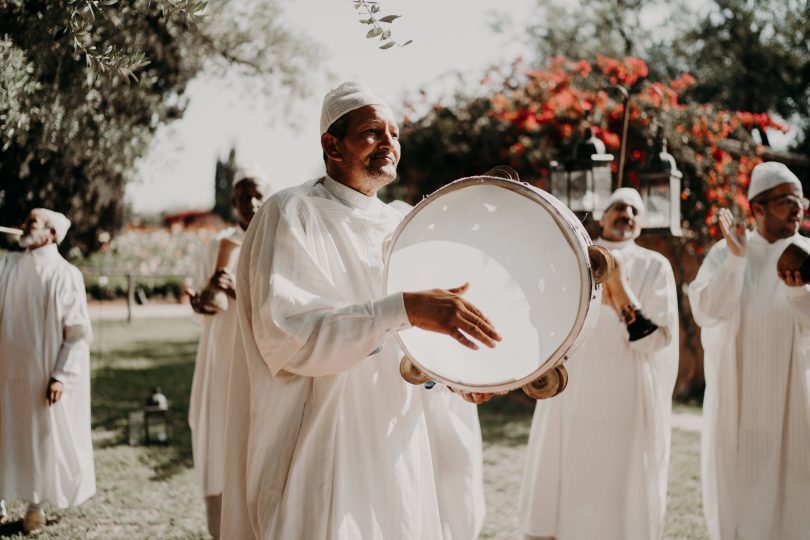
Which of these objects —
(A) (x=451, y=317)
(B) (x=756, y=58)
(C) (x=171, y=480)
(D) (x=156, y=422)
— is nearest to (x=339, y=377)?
(A) (x=451, y=317)

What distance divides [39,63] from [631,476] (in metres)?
4.38

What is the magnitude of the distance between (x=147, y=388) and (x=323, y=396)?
9.96 metres

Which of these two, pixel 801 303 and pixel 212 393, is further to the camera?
pixel 212 393

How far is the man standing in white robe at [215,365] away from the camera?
14.9 ft

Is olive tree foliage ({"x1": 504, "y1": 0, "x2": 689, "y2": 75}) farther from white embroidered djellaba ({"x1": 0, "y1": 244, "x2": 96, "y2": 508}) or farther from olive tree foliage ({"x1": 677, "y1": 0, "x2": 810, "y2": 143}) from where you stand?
white embroidered djellaba ({"x1": 0, "y1": 244, "x2": 96, "y2": 508})

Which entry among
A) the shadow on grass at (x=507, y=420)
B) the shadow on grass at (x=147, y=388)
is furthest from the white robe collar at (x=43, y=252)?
the shadow on grass at (x=507, y=420)

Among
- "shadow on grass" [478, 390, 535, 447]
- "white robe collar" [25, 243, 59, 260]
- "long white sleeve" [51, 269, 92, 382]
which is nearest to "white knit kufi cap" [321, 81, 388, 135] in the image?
"long white sleeve" [51, 269, 92, 382]

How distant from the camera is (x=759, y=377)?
425 centimetres

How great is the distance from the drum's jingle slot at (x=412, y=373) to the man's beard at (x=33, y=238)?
3.85 meters

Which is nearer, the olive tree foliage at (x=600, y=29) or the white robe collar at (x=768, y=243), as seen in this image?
the white robe collar at (x=768, y=243)

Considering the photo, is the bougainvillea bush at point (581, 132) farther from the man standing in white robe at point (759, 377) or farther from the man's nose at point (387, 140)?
the man's nose at point (387, 140)

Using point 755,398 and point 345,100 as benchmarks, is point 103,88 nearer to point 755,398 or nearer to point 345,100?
point 345,100

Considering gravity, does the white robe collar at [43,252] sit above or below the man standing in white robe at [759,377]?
above

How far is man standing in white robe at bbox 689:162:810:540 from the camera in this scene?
13.5 feet
